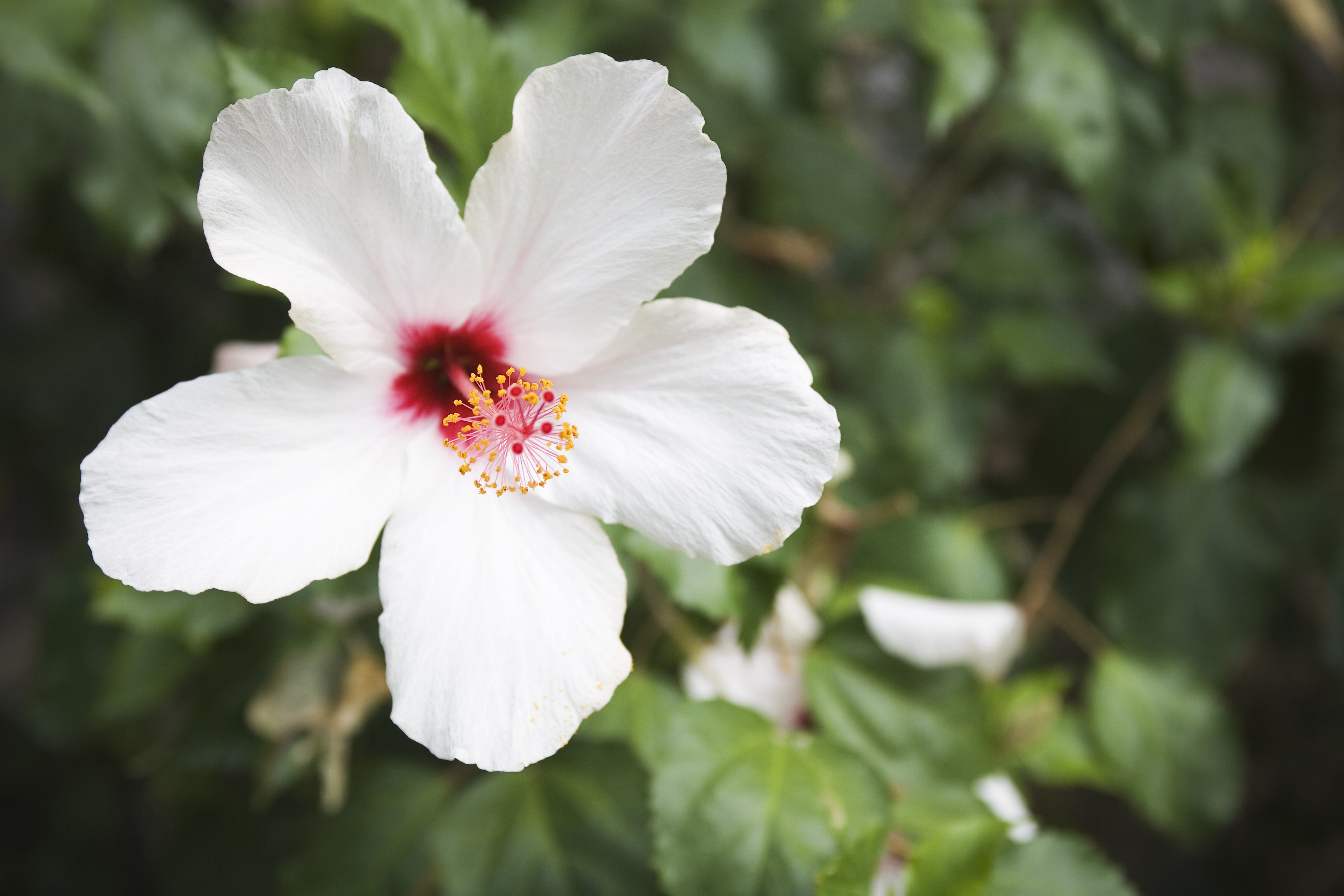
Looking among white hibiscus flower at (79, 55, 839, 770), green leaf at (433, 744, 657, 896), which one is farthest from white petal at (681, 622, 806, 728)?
white hibiscus flower at (79, 55, 839, 770)

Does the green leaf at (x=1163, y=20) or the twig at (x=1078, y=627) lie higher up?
the green leaf at (x=1163, y=20)

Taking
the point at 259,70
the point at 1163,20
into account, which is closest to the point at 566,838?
the point at 259,70

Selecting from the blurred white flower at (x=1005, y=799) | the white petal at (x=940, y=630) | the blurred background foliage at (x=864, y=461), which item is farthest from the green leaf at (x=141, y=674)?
the blurred white flower at (x=1005, y=799)

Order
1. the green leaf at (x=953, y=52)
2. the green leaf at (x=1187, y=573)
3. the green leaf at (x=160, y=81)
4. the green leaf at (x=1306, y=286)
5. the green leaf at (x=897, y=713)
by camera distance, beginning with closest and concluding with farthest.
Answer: the green leaf at (x=897, y=713) < the green leaf at (x=953, y=52) < the green leaf at (x=160, y=81) < the green leaf at (x=1306, y=286) < the green leaf at (x=1187, y=573)

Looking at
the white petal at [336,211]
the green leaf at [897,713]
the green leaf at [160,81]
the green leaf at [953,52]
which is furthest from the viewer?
the green leaf at [160,81]

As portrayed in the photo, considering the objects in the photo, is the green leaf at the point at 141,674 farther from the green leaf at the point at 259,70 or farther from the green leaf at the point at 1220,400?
the green leaf at the point at 1220,400

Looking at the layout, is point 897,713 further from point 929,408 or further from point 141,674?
point 141,674

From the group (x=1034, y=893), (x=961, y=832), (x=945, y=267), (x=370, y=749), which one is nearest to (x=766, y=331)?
(x=961, y=832)
